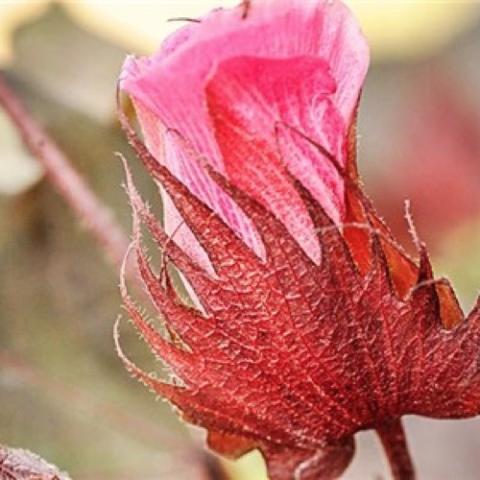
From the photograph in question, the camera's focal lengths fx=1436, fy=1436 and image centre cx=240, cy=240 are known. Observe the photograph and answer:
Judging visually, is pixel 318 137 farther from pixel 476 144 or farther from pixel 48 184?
pixel 476 144

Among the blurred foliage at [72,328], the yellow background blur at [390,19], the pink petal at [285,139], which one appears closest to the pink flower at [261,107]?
the pink petal at [285,139]

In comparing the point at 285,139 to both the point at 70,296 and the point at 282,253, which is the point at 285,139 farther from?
the point at 70,296

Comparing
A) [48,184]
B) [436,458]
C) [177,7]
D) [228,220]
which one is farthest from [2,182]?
[177,7]

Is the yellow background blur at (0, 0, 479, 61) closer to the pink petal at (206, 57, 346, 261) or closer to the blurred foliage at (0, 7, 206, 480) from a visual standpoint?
the blurred foliage at (0, 7, 206, 480)

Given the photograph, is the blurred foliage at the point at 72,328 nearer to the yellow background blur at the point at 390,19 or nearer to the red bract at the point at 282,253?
the red bract at the point at 282,253

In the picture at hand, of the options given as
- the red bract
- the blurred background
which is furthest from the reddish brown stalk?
the red bract

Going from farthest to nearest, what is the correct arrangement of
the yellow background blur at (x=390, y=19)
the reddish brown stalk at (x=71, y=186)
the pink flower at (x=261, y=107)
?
the yellow background blur at (x=390, y=19)
the reddish brown stalk at (x=71, y=186)
the pink flower at (x=261, y=107)
